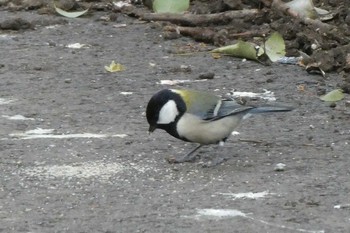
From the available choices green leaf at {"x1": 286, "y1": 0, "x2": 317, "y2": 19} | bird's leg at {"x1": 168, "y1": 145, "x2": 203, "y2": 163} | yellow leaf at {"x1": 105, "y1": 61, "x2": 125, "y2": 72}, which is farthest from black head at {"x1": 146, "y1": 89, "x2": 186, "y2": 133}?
green leaf at {"x1": 286, "y1": 0, "x2": 317, "y2": 19}

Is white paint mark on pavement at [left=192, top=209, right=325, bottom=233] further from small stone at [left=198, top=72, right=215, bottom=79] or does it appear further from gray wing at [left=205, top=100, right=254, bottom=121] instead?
small stone at [left=198, top=72, right=215, bottom=79]

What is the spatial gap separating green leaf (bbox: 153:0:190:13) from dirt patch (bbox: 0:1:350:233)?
1.22ft

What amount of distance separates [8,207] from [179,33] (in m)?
4.42

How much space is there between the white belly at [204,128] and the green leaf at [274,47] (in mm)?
2334

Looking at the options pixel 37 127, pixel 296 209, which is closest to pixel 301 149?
pixel 296 209

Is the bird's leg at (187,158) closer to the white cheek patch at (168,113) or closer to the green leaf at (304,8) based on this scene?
the white cheek patch at (168,113)

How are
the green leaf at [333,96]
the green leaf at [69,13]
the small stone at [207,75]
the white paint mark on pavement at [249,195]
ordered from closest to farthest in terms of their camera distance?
the white paint mark on pavement at [249,195]
the green leaf at [333,96]
the small stone at [207,75]
the green leaf at [69,13]

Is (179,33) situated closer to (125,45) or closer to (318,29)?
(125,45)

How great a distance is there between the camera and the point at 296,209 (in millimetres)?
5773

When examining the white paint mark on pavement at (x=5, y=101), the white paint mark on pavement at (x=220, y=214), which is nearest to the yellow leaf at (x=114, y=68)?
the white paint mark on pavement at (x=5, y=101)

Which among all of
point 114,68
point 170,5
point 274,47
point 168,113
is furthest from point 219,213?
point 170,5

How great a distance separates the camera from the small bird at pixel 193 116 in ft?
21.9

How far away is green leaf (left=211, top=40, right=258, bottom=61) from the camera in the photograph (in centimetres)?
911

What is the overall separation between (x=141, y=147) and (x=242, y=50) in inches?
91.7
